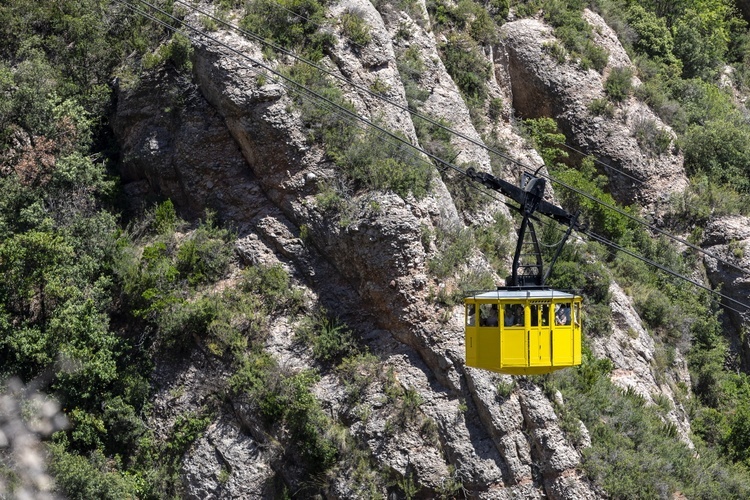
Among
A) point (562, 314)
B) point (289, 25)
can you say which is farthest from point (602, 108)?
point (562, 314)

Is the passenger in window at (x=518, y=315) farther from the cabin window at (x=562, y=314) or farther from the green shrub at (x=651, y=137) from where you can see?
the green shrub at (x=651, y=137)

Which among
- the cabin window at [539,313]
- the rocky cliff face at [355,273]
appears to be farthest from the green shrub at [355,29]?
the cabin window at [539,313]

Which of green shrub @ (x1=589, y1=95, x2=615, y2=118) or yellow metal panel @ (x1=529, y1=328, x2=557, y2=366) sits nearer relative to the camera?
yellow metal panel @ (x1=529, y1=328, x2=557, y2=366)

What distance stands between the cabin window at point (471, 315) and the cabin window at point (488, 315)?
138mm

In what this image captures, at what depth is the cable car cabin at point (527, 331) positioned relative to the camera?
1498 cm

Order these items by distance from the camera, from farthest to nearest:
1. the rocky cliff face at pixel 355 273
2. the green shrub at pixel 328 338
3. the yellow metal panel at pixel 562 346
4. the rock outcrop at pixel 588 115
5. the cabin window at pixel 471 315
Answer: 1. the rock outcrop at pixel 588 115
2. the green shrub at pixel 328 338
3. the rocky cliff face at pixel 355 273
4. the cabin window at pixel 471 315
5. the yellow metal panel at pixel 562 346

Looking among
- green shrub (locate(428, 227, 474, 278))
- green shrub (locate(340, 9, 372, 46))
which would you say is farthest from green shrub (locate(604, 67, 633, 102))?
green shrub (locate(428, 227, 474, 278))

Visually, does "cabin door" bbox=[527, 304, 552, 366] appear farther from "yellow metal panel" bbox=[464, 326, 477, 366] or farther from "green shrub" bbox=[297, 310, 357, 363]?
"green shrub" bbox=[297, 310, 357, 363]

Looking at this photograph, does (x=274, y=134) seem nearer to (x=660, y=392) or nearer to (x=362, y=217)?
(x=362, y=217)

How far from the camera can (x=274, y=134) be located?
71.5ft

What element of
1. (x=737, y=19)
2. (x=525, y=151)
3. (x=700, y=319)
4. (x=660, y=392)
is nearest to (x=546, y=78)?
(x=525, y=151)

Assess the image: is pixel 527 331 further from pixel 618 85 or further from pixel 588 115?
pixel 618 85

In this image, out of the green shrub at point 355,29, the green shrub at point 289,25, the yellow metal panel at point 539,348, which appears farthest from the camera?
the green shrub at point 355,29

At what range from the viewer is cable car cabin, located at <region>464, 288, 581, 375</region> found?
49.1 ft
